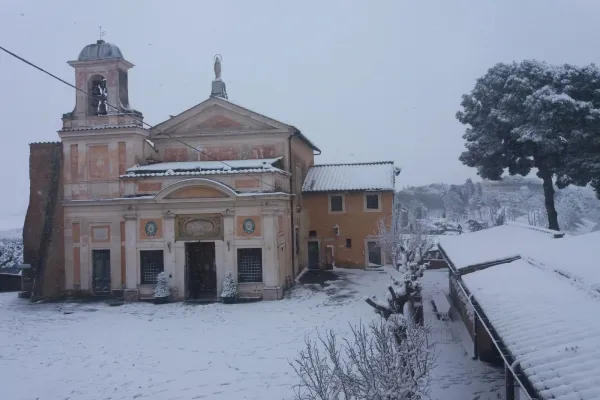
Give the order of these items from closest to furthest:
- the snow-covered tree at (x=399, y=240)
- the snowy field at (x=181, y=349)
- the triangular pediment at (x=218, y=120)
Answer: the snowy field at (x=181, y=349) → the snow-covered tree at (x=399, y=240) → the triangular pediment at (x=218, y=120)

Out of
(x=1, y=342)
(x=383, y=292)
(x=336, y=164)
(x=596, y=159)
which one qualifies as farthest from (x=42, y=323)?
(x=596, y=159)

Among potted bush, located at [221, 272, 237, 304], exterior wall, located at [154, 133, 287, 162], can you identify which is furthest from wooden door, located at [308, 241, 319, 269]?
potted bush, located at [221, 272, 237, 304]

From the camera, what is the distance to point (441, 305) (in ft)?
60.4

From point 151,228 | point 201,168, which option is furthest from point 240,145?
point 151,228

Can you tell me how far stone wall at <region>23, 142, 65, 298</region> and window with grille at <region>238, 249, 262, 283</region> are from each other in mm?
8733

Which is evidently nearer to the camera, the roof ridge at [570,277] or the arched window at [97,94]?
the roof ridge at [570,277]

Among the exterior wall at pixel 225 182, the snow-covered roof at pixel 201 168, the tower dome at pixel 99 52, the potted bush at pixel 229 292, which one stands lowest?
the potted bush at pixel 229 292

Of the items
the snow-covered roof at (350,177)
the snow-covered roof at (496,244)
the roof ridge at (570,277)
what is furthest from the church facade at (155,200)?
the roof ridge at (570,277)

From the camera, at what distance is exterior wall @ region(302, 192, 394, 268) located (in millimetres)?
27281

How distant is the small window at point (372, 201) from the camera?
27391mm

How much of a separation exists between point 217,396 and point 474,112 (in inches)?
844

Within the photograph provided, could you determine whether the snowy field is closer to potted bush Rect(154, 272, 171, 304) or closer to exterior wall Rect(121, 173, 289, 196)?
potted bush Rect(154, 272, 171, 304)

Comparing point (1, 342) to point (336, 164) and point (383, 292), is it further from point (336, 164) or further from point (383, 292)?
point (336, 164)

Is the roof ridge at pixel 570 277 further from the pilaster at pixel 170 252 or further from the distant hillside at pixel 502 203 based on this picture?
the distant hillside at pixel 502 203
